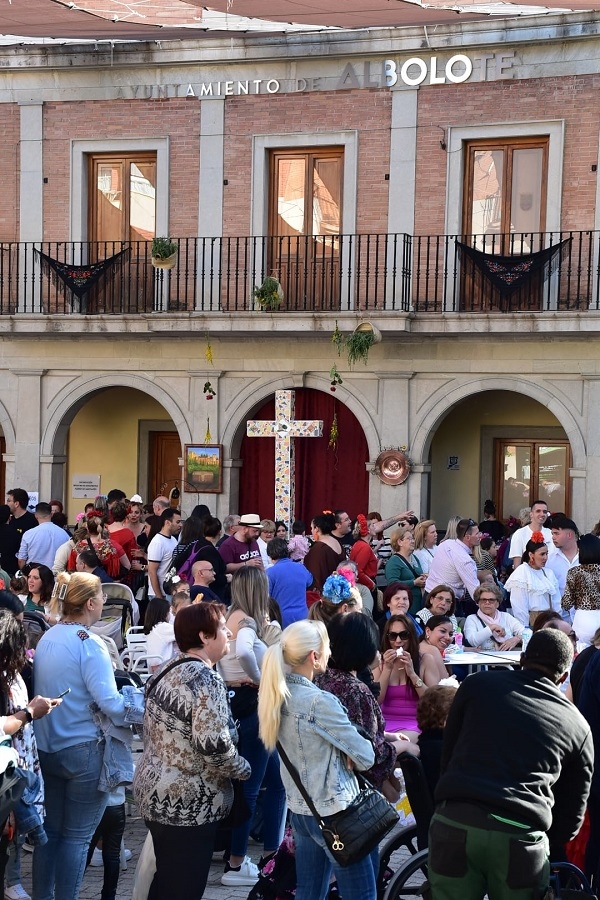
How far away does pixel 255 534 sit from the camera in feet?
37.9

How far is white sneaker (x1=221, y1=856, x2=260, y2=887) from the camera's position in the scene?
6598 mm

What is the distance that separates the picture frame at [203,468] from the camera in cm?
1727

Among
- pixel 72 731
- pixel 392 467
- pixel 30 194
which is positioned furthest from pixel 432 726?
pixel 30 194

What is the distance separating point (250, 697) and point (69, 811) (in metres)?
1.56

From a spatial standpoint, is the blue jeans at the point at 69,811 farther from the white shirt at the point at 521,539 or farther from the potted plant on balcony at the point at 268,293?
the potted plant on balcony at the point at 268,293

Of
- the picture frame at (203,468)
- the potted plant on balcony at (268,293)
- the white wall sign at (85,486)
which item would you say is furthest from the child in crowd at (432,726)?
the white wall sign at (85,486)

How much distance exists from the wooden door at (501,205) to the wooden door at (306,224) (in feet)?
5.86

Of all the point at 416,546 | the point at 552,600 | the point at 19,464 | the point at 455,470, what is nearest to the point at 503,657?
the point at 552,600

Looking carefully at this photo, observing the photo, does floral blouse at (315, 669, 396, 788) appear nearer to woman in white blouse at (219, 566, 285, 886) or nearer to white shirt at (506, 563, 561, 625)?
woman in white blouse at (219, 566, 285, 886)

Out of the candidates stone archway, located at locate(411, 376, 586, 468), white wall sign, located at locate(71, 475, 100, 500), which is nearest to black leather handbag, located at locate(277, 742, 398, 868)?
stone archway, located at locate(411, 376, 586, 468)

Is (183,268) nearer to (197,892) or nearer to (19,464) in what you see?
(19,464)

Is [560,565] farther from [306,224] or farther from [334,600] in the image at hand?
[306,224]

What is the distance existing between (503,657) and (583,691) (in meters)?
3.16

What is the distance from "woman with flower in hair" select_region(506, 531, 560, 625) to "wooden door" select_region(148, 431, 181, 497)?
32.8 ft
